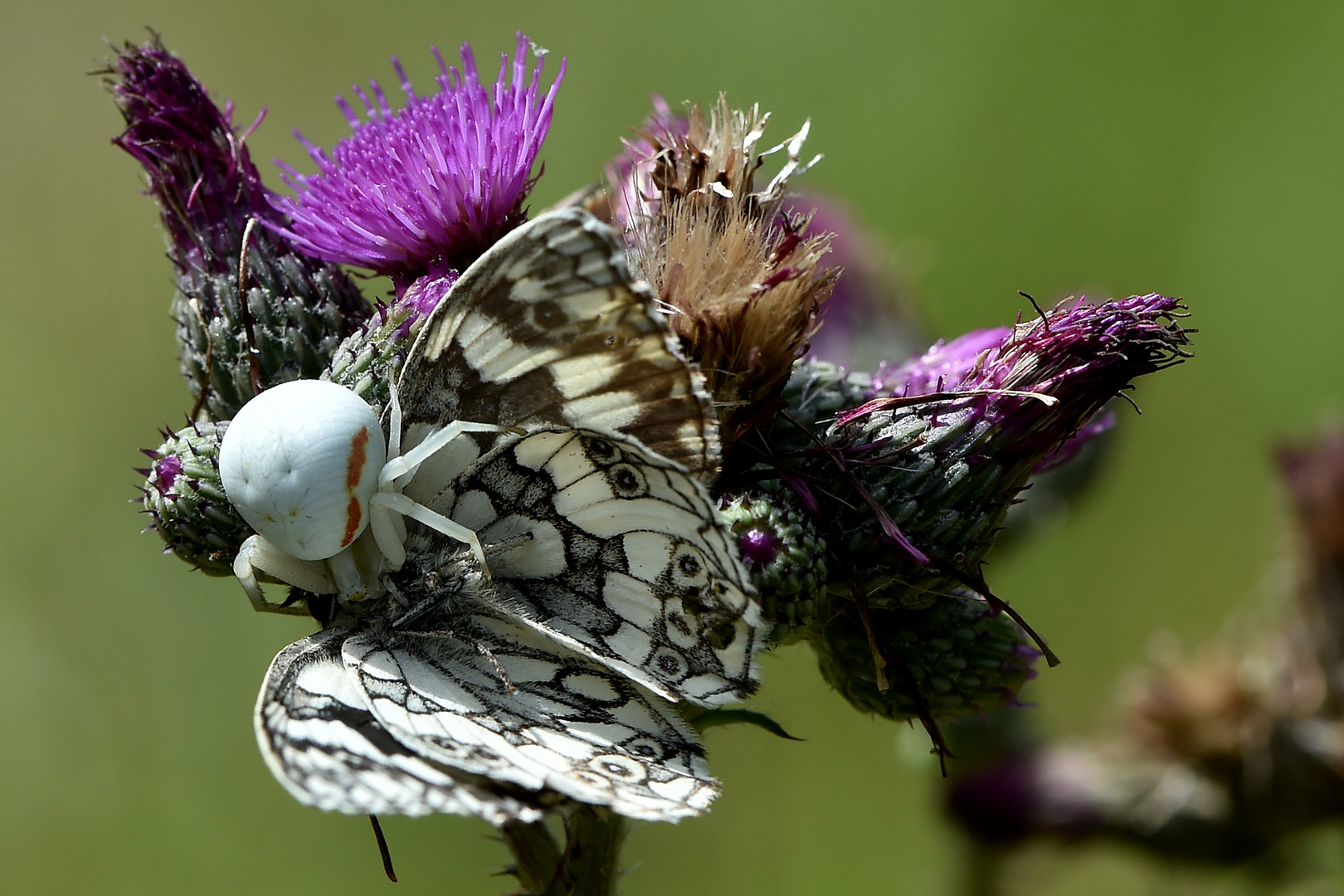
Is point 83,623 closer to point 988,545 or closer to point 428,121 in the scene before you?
point 428,121

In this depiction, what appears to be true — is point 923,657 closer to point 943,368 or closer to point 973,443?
point 973,443

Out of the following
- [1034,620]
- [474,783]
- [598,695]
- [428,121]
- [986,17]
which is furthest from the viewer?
[986,17]

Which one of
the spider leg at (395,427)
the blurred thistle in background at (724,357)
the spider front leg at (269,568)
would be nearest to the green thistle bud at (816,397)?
the blurred thistle in background at (724,357)

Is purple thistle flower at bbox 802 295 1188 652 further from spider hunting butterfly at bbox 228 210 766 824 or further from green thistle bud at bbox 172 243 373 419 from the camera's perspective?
green thistle bud at bbox 172 243 373 419

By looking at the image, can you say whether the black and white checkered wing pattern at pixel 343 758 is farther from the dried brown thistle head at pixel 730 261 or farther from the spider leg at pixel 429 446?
the dried brown thistle head at pixel 730 261

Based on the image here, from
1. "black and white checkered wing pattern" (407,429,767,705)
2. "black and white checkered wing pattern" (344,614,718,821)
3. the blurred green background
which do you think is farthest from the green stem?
the blurred green background

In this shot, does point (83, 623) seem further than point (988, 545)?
Yes

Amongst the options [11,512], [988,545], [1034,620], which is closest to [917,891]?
[1034,620]
